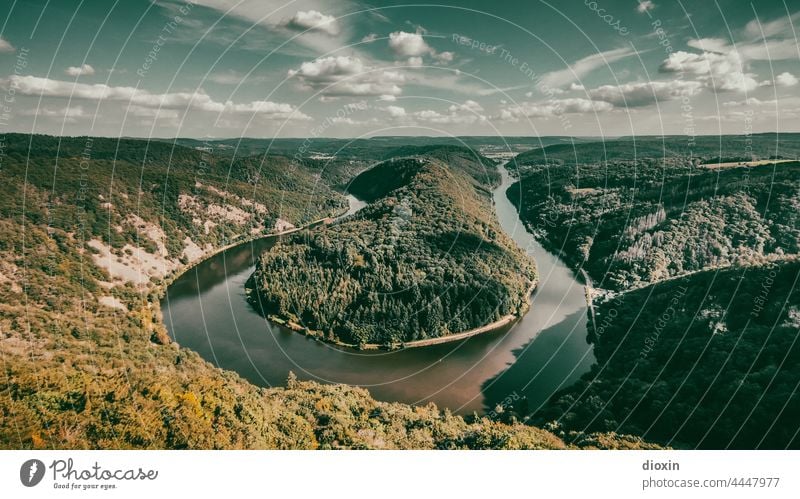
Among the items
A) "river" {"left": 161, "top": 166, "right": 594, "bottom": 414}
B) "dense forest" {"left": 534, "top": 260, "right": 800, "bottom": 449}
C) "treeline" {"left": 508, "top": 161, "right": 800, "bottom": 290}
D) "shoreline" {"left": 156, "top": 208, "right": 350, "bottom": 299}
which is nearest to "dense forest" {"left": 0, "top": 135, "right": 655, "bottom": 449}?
"shoreline" {"left": 156, "top": 208, "right": 350, "bottom": 299}

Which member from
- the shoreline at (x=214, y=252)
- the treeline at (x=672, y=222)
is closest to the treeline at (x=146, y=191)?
the shoreline at (x=214, y=252)

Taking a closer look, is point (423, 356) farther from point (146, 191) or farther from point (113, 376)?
point (146, 191)

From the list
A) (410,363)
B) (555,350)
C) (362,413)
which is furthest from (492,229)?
(362,413)

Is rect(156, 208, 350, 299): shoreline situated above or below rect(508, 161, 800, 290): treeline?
below

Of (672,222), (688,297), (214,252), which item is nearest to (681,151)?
(672,222)

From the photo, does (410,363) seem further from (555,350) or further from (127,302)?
(127,302)

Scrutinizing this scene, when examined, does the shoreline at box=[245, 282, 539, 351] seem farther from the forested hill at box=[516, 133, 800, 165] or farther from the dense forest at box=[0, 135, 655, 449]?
the forested hill at box=[516, 133, 800, 165]
